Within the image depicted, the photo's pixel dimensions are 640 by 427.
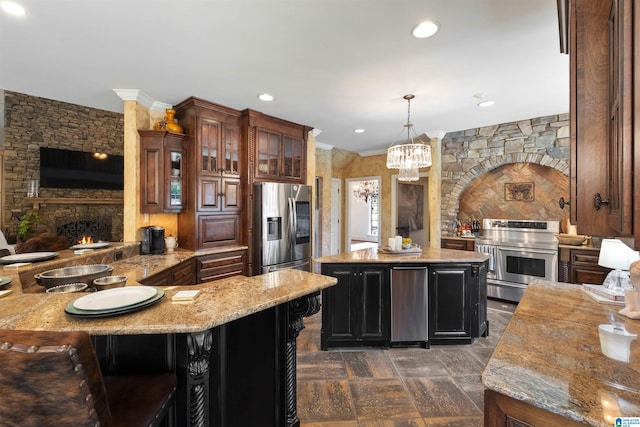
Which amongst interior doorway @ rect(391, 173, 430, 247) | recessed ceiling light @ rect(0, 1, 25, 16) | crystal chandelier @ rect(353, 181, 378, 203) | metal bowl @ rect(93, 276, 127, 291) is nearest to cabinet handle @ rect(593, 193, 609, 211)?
metal bowl @ rect(93, 276, 127, 291)

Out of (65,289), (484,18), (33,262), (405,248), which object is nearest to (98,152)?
(33,262)

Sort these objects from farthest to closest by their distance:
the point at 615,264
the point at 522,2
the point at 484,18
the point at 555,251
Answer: the point at 555,251 → the point at 615,264 → the point at 484,18 → the point at 522,2

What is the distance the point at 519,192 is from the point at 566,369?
14.8 ft

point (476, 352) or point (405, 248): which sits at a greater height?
point (405, 248)

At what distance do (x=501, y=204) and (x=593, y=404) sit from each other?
4724 millimetres

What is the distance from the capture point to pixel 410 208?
6.50 meters

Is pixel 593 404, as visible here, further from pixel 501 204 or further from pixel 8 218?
pixel 8 218

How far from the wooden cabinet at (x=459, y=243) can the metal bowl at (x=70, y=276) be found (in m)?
4.59

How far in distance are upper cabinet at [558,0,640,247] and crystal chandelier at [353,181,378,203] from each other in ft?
32.2

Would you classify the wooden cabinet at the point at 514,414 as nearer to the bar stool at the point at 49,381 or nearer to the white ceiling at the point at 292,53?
the bar stool at the point at 49,381

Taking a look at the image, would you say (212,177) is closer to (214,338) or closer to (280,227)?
(280,227)

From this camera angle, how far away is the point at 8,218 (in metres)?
5.45

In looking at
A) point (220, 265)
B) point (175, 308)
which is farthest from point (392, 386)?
point (220, 265)

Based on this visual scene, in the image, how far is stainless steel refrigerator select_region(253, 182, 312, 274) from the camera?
389cm
